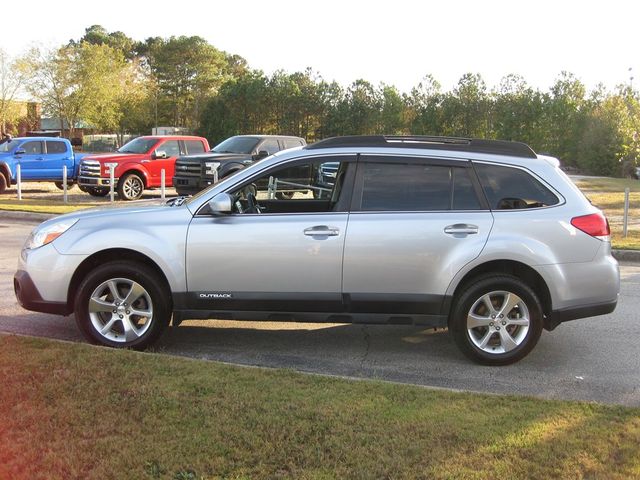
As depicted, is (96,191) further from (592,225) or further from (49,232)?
(592,225)

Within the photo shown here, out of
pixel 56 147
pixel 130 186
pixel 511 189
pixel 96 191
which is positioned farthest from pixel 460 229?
pixel 56 147

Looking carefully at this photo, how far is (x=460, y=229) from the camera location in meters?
5.25

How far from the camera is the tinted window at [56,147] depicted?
20.3 metres

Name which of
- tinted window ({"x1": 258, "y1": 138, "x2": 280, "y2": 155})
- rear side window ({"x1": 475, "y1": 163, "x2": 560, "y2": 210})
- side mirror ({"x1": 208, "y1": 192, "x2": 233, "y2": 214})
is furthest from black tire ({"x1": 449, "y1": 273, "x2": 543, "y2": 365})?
tinted window ({"x1": 258, "y1": 138, "x2": 280, "y2": 155})

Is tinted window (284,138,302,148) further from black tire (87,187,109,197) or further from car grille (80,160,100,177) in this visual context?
black tire (87,187,109,197)

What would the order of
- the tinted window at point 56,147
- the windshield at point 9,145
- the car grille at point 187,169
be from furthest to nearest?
the tinted window at point 56,147
the windshield at point 9,145
the car grille at point 187,169

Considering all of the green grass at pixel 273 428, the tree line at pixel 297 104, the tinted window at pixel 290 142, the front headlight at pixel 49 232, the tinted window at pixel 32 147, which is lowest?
the green grass at pixel 273 428

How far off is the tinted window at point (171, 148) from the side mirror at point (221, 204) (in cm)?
1490

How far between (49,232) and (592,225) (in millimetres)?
4516

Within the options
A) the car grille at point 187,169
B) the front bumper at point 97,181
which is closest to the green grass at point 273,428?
the car grille at point 187,169

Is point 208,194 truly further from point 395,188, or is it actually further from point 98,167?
point 98,167

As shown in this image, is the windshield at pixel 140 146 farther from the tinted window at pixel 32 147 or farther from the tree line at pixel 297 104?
the tree line at pixel 297 104

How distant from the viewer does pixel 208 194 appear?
546 cm

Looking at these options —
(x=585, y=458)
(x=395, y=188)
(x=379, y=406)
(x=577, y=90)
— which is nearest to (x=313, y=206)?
(x=395, y=188)
